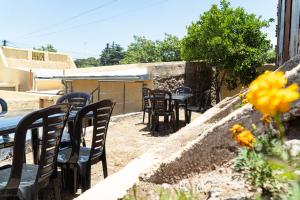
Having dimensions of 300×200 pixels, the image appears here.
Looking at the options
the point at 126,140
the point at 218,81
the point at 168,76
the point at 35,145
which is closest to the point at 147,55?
the point at 218,81

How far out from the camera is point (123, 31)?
4172 centimetres

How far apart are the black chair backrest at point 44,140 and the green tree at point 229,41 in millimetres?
9322

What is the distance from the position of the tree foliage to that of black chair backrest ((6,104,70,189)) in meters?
20.4

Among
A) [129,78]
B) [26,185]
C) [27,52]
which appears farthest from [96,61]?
[26,185]

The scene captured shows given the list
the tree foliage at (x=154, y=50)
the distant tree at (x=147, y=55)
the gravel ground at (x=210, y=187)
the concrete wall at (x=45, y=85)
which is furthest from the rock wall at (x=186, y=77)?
the distant tree at (x=147, y=55)

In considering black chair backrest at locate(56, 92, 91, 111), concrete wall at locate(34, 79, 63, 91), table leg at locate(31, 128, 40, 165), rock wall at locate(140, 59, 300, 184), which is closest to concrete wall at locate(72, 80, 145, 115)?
black chair backrest at locate(56, 92, 91, 111)

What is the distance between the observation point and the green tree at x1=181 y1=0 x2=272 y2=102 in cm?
1139

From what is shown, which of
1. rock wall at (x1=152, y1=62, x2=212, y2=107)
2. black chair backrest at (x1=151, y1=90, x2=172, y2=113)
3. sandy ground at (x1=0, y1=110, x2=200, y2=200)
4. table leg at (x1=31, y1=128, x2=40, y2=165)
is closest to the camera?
table leg at (x1=31, y1=128, x2=40, y2=165)

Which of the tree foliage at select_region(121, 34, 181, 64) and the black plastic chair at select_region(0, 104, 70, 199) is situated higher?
the tree foliage at select_region(121, 34, 181, 64)

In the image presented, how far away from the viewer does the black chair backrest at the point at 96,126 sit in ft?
9.36

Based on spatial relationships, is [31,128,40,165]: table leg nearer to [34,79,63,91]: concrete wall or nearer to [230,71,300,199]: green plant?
[230,71,300,199]: green plant

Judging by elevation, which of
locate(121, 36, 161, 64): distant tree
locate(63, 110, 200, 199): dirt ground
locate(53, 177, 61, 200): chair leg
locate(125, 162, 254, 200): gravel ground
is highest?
locate(121, 36, 161, 64): distant tree

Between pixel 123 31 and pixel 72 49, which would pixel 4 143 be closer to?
pixel 123 31

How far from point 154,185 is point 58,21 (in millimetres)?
43598
